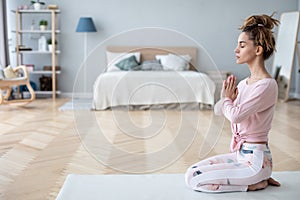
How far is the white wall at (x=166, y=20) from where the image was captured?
19.6 feet

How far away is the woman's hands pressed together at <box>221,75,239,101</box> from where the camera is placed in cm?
185

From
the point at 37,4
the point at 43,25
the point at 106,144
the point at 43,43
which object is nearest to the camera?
the point at 106,144

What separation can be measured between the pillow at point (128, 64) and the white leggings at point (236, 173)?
3742 mm

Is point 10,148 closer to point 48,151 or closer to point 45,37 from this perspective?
point 48,151

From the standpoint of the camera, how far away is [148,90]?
4.86 meters

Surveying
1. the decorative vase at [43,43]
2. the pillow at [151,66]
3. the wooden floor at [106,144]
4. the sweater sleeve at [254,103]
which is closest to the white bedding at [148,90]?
the wooden floor at [106,144]

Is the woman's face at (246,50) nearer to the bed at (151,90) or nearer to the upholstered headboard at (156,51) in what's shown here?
the bed at (151,90)

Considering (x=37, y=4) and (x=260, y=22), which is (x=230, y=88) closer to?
(x=260, y=22)

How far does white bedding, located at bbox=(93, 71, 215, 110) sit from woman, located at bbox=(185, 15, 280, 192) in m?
2.95

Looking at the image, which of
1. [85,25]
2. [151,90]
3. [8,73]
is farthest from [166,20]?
[8,73]

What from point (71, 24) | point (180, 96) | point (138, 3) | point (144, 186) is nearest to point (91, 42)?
point (71, 24)

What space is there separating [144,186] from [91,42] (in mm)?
4415

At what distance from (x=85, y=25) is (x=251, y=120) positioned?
13.9 ft

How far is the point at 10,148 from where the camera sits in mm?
2875
